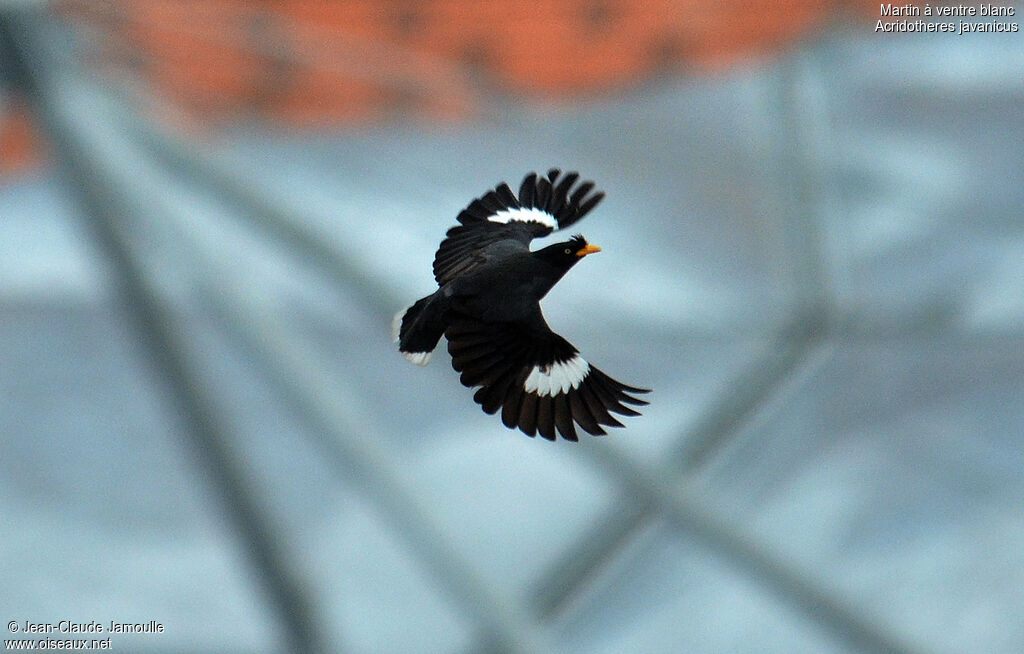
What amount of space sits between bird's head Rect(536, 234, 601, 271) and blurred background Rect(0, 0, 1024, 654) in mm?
1832

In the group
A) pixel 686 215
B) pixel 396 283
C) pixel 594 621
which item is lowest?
pixel 396 283

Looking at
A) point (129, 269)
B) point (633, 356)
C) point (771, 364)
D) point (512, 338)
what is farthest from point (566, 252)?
point (771, 364)

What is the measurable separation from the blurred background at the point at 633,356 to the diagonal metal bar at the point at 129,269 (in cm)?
72

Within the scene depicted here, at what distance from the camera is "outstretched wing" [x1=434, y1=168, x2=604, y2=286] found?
2.63 ft

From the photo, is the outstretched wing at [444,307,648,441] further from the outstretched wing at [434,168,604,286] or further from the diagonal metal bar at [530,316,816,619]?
the diagonal metal bar at [530,316,816,619]

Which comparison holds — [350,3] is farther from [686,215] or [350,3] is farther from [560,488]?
[560,488]

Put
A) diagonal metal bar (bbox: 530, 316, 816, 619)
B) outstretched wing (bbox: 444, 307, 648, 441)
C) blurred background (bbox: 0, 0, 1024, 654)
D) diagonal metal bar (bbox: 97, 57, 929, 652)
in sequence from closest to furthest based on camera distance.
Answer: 1. outstretched wing (bbox: 444, 307, 648, 441)
2. diagonal metal bar (bbox: 97, 57, 929, 652)
3. blurred background (bbox: 0, 0, 1024, 654)
4. diagonal metal bar (bbox: 530, 316, 816, 619)

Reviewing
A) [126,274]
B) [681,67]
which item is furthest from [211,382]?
[681,67]

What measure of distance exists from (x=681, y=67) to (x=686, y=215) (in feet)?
2.55

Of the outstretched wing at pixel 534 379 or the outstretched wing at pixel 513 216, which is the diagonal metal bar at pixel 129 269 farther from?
the outstretched wing at pixel 534 379

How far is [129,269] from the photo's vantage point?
5.91 ft

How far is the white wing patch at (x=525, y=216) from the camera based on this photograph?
88 cm

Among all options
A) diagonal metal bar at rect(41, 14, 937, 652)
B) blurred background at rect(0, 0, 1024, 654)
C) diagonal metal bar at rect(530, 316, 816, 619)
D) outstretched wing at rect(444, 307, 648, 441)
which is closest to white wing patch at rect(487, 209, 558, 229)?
outstretched wing at rect(444, 307, 648, 441)

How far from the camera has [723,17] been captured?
446 centimetres
